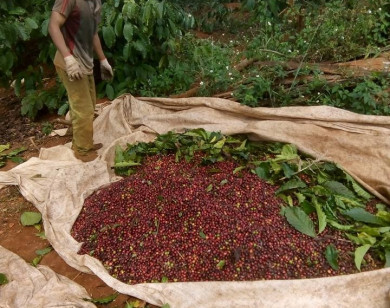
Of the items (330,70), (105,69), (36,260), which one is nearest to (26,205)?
(36,260)

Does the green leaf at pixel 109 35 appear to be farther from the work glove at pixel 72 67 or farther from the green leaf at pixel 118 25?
the work glove at pixel 72 67

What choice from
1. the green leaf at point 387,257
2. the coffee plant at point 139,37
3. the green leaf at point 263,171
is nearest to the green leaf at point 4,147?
the coffee plant at point 139,37

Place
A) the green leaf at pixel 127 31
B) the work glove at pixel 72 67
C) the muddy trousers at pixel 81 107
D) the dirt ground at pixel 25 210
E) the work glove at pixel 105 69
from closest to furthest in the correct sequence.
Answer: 1. the dirt ground at pixel 25 210
2. the work glove at pixel 72 67
3. the muddy trousers at pixel 81 107
4. the work glove at pixel 105 69
5. the green leaf at pixel 127 31

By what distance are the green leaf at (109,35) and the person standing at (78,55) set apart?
0.44m

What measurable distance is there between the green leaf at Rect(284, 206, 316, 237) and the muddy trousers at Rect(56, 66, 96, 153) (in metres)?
1.64

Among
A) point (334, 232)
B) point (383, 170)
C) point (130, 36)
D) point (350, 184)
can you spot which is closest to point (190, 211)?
point (334, 232)

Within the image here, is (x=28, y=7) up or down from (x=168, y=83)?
up

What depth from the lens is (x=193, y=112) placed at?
3299 mm

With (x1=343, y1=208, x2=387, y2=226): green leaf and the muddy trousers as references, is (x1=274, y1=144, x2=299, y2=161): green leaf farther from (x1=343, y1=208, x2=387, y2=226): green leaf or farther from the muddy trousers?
the muddy trousers

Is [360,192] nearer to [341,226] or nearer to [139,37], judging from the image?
[341,226]

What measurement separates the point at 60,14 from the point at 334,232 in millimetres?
2113

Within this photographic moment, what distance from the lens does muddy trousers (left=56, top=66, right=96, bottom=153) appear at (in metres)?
2.94

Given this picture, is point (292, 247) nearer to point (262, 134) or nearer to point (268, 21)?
point (262, 134)

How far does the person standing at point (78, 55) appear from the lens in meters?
2.62
